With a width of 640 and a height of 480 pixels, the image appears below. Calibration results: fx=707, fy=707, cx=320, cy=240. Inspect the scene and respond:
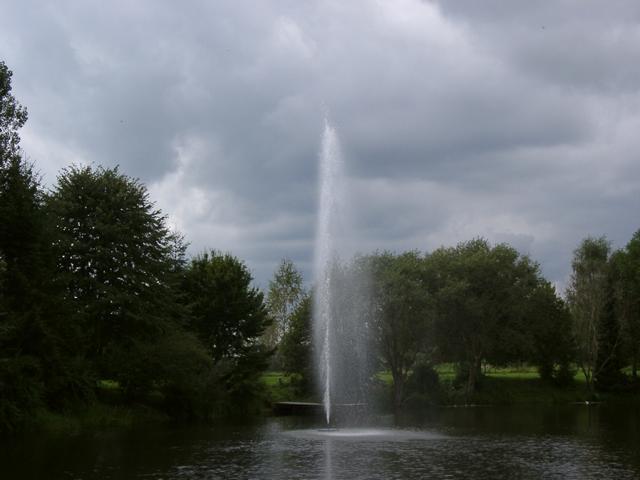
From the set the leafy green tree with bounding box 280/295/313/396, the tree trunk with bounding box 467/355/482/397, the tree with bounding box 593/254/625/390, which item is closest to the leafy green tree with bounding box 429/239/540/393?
the tree trunk with bounding box 467/355/482/397

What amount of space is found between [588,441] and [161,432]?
86.9 feet

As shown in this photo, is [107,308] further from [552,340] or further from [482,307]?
[552,340]

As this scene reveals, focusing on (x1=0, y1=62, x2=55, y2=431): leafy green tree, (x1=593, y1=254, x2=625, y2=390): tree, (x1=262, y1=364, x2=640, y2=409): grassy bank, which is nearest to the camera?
(x1=0, y1=62, x2=55, y2=431): leafy green tree

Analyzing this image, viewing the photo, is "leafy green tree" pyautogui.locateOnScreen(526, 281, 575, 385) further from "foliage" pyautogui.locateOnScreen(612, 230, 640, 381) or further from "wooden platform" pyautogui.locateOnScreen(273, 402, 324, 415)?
"wooden platform" pyautogui.locateOnScreen(273, 402, 324, 415)

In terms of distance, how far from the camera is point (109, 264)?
55.5 m

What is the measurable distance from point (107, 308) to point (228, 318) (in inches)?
659

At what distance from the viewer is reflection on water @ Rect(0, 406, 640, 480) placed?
89.7 ft

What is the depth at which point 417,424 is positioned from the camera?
52062 mm

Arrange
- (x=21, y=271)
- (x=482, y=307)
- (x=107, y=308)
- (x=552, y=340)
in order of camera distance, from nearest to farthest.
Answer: (x=21, y=271) → (x=107, y=308) → (x=482, y=307) → (x=552, y=340)

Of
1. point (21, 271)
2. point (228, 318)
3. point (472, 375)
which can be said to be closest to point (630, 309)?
point (472, 375)

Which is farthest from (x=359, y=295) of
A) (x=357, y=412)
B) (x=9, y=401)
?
(x=9, y=401)

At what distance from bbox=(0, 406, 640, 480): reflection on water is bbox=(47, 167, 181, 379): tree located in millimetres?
11129

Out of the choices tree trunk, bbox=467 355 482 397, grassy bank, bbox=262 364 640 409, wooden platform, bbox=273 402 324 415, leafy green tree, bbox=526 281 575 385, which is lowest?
wooden platform, bbox=273 402 324 415

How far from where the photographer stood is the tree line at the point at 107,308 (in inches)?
1663
